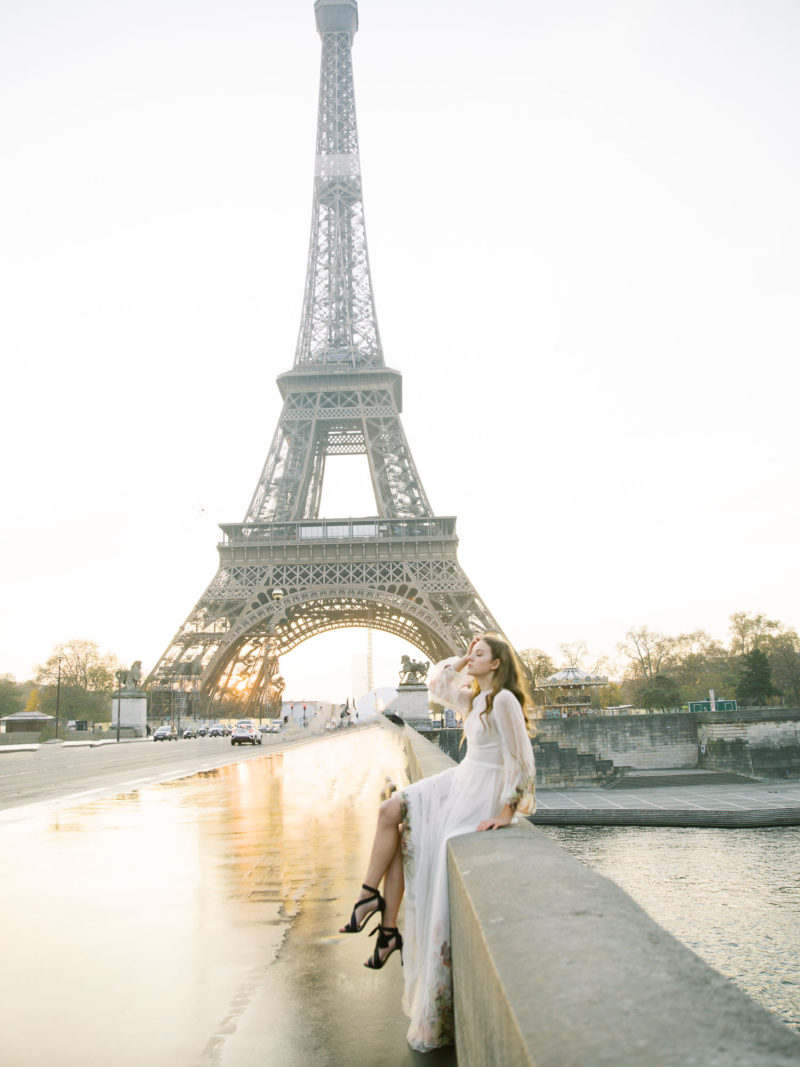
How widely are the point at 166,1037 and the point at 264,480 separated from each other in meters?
51.4

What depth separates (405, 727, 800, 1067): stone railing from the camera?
118 cm

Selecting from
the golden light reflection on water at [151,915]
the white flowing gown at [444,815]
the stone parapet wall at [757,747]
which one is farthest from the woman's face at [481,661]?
the stone parapet wall at [757,747]

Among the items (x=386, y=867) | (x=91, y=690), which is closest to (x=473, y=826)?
(x=386, y=867)

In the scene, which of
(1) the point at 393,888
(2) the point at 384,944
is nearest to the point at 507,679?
(1) the point at 393,888

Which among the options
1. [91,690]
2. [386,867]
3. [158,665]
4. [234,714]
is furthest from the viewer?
[91,690]

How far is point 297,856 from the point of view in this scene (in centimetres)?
659

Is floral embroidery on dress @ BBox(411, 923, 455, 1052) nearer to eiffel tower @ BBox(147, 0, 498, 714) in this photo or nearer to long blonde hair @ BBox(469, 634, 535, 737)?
long blonde hair @ BBox(469, 634, 535, 737)

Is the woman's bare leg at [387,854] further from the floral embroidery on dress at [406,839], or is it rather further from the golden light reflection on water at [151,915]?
the golden light reflection on water at [151,915]

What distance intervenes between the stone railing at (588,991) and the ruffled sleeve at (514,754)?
1.25 meters

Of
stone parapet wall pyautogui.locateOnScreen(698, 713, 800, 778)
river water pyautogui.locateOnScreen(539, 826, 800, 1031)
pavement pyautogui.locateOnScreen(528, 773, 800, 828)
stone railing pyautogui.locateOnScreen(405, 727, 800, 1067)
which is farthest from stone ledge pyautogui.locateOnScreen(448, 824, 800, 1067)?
stone parapet wall pyautogui.locateOnScreen(698, 713, 800, 778)

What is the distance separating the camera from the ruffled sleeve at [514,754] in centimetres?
354

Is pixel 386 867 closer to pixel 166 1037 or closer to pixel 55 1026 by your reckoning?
pixel 166 1037

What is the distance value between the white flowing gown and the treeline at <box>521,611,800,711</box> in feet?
203

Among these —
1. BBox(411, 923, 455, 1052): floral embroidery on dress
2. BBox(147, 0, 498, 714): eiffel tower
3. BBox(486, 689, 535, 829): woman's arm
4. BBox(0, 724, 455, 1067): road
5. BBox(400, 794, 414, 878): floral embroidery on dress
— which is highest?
BBox(147, 0, 498, 714): eiffel tower
